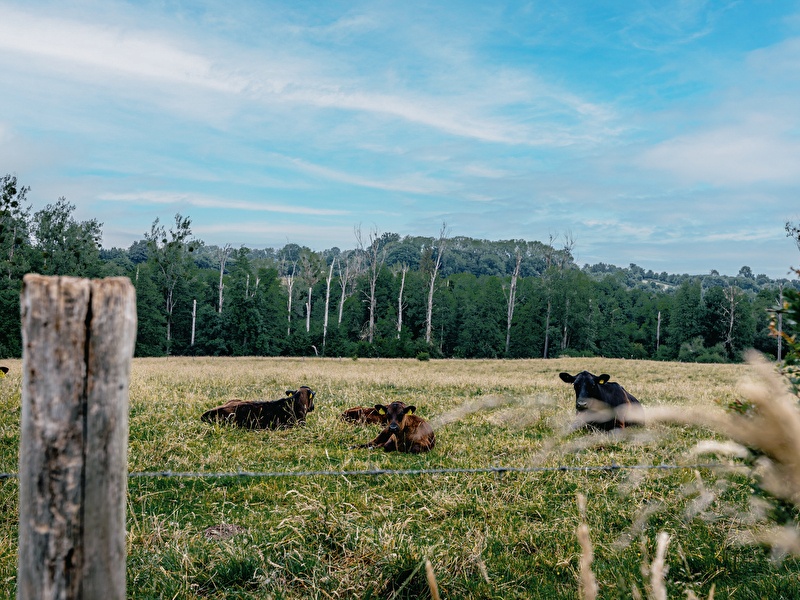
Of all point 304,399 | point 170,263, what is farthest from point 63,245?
point 304,399

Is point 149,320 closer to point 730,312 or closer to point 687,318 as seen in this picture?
point 687,318

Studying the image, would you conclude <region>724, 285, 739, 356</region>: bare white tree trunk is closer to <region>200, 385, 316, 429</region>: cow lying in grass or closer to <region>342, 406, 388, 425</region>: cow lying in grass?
<region>342, 406, 388, 425</region>: cow lying in grass

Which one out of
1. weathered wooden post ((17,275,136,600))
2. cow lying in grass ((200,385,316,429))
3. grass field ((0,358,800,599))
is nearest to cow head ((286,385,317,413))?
cow lying in grass ((200,385,316,429))

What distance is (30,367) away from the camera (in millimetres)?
1804

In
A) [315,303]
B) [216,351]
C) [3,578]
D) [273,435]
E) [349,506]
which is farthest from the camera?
[315,303]

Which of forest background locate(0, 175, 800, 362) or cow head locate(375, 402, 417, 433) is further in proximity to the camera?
forest background locate(0, 175, 800, 362)

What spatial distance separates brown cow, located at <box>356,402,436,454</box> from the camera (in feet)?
28.1

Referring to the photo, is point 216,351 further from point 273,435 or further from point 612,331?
point 273,435

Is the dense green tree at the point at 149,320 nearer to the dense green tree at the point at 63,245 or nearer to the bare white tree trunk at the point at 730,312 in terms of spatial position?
the dense green tree at the point at 63,245

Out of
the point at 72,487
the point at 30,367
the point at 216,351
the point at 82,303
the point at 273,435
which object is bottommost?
the point at 216,351

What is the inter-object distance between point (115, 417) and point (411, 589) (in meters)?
2.80

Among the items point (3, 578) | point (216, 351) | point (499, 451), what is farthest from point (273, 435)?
point (216, 351)

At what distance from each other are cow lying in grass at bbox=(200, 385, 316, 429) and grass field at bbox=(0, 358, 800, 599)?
982mm

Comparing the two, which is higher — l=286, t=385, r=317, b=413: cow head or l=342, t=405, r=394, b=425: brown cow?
l=286, t=385, r=317, b=413: cow head
